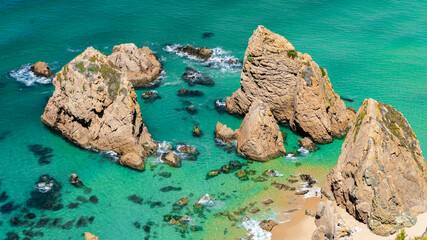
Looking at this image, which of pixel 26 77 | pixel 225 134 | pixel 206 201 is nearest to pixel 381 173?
pixel 206 201

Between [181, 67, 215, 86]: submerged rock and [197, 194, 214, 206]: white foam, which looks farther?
[181, 67, 215, 86]: submerged rock

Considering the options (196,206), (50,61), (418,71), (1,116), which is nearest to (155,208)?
(196,206)

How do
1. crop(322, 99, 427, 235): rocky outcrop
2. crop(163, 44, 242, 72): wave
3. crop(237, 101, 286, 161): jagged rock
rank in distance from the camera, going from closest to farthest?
crop(322, 99, 427, 235): rocky outcrop, crop(237, 101, 286, 161): jagged rock, crop(163, 44, 242, 72): wave

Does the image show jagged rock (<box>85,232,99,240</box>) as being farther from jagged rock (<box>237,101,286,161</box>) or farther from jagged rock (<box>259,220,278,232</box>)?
jagged rock (<box>237,101,286,161</box>)

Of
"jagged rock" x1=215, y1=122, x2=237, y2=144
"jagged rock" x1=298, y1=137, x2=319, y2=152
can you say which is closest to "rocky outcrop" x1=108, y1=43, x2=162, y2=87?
"jagged rock" x1=215, y1=122, x2=237, y2=144

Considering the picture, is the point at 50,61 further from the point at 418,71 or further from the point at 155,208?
the point at 418,71

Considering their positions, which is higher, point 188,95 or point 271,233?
point 188,95

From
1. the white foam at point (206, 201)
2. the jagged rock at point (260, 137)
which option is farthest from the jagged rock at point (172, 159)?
the jagged rock at point (260, 137)
